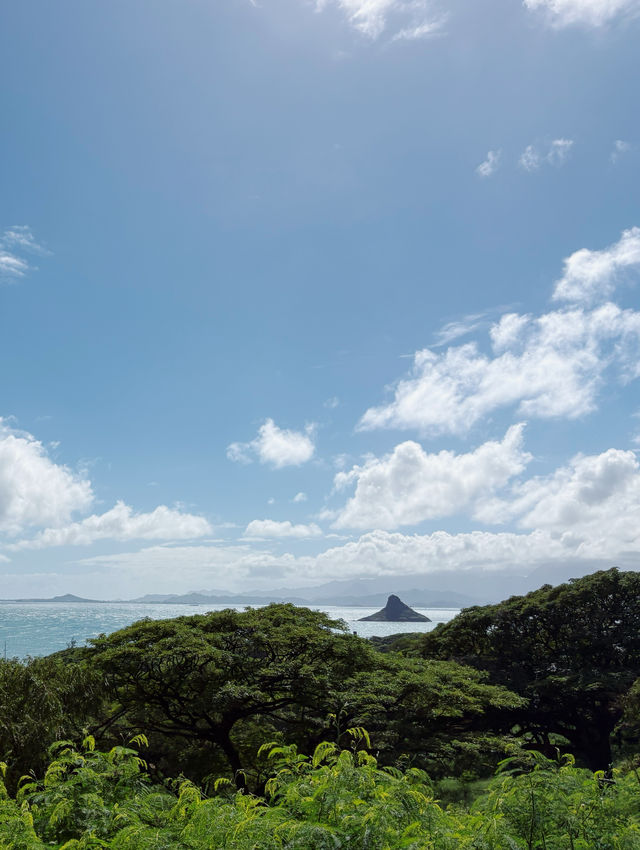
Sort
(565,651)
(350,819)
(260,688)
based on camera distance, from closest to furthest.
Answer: (350,819) < (260,688) < (565,651)

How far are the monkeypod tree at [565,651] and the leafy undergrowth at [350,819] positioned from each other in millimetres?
21993

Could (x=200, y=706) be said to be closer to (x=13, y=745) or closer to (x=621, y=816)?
(x=13, y=745)

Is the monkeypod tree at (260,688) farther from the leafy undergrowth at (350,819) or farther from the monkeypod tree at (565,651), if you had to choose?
the leafy undergrowth at (350,819)

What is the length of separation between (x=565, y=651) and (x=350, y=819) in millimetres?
28422

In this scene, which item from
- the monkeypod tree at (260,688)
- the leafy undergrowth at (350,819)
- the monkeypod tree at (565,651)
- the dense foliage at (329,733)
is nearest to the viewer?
the leafy undergrowth at (350,819)

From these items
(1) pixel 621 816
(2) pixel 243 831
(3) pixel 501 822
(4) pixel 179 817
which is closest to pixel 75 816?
(4) pixel 179 817

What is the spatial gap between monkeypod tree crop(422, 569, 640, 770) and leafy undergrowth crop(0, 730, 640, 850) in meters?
22.0

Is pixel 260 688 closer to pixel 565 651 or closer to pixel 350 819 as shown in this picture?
pixel 350 819

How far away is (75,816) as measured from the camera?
16.3 feet

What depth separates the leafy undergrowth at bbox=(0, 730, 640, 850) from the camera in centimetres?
375

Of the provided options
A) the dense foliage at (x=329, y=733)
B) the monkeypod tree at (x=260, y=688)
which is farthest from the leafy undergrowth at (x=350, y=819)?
the monkeypod tree at (x=260, y=688)

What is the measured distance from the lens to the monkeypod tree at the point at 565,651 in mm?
24859

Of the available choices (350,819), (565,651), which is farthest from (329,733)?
(565,651)

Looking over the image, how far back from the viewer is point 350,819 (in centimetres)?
380
